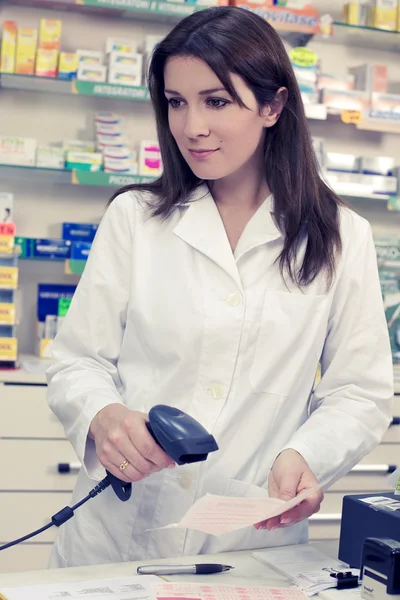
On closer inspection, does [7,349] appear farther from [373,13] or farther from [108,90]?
[373,13]

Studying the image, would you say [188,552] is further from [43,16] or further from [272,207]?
[43,16]

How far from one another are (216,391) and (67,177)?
2.08 metres

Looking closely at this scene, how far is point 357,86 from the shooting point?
3762mm

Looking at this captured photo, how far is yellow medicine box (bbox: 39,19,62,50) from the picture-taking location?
3.24m

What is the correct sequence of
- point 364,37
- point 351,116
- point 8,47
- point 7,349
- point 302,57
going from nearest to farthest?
point 7,349 < point 8,47 < point 302,57 < point 351,116 < point 364,37

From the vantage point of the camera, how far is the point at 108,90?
3.31m

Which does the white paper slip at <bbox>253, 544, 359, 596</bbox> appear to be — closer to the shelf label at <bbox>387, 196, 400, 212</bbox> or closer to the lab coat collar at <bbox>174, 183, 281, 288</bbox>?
the lab coat collar at <bbox>174, 183, 281, 288</bbox>

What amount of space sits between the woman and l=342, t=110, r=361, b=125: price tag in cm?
202

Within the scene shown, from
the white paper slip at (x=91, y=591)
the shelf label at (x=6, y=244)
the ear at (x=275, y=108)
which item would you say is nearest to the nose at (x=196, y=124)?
the ear at (x=275, y=108)

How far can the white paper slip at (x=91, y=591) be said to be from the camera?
1185 mm

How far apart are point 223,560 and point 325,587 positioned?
0.63 feet

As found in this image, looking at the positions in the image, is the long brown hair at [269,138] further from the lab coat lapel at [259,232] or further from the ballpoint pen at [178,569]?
the ballpoint pen at [178,569]

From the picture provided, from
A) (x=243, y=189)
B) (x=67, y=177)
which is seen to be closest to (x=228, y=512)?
(x=243, y=189)

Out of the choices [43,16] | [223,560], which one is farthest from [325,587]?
[43,16]
